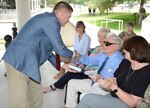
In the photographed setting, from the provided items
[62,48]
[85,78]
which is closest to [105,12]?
[85,78]

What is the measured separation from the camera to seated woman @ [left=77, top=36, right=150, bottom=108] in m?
2.22

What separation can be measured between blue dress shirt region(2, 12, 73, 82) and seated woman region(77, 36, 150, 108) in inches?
22.4

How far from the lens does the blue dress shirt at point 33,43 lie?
2592 mm

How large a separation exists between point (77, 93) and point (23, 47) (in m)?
1.17

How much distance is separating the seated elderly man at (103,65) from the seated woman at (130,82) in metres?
0.32

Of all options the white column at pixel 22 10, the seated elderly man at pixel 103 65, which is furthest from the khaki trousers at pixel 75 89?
the white column at pixel 22 10

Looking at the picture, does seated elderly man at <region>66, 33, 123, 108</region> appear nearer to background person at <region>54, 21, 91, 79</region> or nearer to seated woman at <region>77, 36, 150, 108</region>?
seated woman at <region>77, 36, 150, 108</region>

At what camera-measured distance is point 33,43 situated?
2.61 metres

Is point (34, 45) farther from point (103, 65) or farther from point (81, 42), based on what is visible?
point (81, 42)

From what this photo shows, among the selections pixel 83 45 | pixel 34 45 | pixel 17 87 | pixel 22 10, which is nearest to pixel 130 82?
pixel 34 45

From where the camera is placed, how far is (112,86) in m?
2.22

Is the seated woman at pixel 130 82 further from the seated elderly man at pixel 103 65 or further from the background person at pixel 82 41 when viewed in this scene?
the background person at pixel 82 41

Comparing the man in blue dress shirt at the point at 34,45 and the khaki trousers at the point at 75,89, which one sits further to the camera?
the khaki trousers at the point at 75,89

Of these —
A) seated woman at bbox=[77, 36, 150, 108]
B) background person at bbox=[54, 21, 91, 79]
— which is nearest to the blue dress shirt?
seated woman at bbox=[77, 36, 150, 108]
